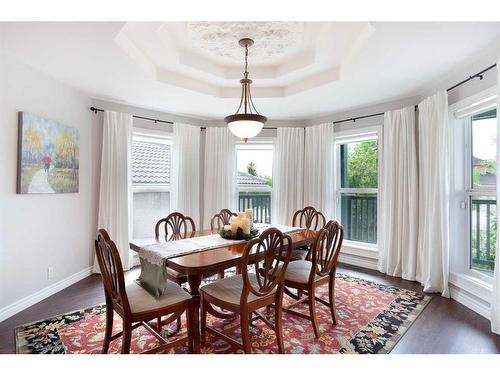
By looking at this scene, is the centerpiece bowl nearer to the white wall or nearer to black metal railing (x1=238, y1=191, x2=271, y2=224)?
the white wall

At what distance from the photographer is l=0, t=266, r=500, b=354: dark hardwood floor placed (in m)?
2.06

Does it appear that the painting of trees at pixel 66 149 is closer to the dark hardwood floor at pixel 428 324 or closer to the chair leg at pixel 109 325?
the dark hardwood floor at pixel 428 324

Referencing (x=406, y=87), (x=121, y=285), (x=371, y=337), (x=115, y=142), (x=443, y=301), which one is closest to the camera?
(x=121, y=285)

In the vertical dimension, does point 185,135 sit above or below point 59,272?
above

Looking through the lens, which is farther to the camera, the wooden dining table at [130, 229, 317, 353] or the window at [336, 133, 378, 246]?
the window at [336, 133, 378, 246]

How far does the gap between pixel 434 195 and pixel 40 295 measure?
4.38 meters

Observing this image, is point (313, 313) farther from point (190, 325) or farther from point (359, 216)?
point (359, 216)

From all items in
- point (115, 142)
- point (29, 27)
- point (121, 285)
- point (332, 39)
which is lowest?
point (121, 285)

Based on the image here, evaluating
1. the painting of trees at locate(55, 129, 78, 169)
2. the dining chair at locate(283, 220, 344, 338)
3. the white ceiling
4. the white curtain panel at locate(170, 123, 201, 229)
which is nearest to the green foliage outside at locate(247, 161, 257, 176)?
the white curtain panel at locate(170, 123, 201, 229)

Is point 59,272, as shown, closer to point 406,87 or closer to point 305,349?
point 305,349

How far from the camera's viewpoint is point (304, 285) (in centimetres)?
229

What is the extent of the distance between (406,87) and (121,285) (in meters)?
3.64

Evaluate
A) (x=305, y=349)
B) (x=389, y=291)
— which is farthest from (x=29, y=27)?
(x=389, y=291)

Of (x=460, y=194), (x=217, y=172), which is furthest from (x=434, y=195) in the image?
(x=217, y=172)
